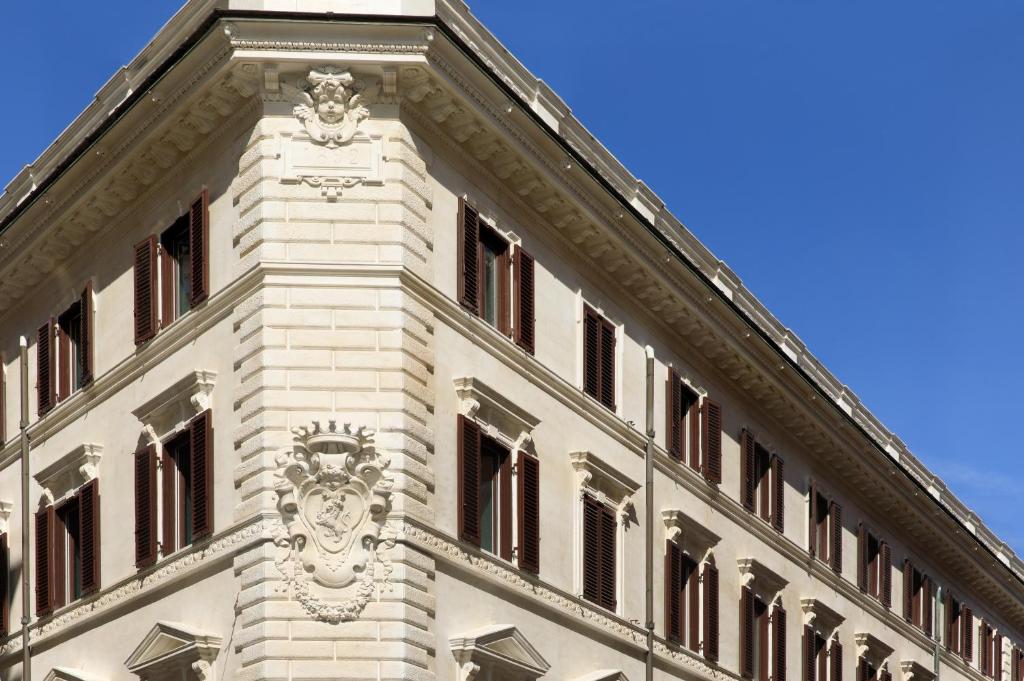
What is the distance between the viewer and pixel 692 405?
4503 centimetres

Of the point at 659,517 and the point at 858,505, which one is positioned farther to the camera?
the point at 858,505

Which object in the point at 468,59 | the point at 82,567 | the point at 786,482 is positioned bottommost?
the point at 82,567

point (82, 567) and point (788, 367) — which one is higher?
point (788, 367)

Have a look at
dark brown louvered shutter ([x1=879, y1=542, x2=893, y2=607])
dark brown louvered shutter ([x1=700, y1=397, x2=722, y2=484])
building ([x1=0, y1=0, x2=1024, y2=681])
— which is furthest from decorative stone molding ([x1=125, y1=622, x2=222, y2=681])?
dark brown louvered shutter ([x1=879, y1=542, x2=893, y2=607])

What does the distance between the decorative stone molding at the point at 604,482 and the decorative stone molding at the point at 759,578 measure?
655 cm

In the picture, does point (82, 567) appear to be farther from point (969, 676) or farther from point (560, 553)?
point (969, 676)

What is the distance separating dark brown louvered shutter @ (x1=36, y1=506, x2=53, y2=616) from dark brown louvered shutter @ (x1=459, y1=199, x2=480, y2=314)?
1039 cm

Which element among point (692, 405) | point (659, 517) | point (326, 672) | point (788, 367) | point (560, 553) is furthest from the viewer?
point (788, 367)

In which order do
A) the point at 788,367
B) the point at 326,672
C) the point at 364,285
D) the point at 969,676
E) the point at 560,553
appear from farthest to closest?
the point at 969,676 < the point at 788,367 < the point at 560,553 < the point at 364,285 < the point at 326,672

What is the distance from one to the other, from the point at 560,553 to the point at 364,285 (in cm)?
765

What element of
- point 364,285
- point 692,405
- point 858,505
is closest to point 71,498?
point 364,285

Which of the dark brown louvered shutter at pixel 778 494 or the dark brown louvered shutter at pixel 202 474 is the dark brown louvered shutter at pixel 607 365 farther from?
the dark brown louvered shutter at pixel 778 494

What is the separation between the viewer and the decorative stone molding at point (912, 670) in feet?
193

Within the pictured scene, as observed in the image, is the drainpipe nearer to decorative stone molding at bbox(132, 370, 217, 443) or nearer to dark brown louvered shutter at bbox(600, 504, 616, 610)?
dark brown louvered shutter at bbox(600, 504, 616, 610)
